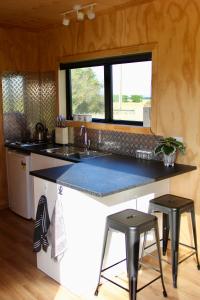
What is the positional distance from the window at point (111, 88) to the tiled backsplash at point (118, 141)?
0.56 ft

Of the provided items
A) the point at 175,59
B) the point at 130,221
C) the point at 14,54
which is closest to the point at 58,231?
the point at 130,221

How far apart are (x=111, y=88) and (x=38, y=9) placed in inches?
45.4

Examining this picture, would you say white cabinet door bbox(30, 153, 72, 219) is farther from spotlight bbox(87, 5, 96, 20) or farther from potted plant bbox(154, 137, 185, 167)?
spotlight bbox(87, 5, 96, 20)

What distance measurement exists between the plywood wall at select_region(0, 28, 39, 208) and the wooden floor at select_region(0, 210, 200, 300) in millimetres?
1234

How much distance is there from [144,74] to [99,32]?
72 cm

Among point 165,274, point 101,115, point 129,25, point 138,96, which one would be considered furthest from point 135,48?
point 165,274

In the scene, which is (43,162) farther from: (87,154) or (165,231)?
(165,231)

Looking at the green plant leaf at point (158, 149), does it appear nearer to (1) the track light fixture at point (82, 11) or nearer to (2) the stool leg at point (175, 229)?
(2) the stool leg at point (175, 229)

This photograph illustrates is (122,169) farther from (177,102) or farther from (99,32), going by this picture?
(99,32)

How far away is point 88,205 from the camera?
240 cm

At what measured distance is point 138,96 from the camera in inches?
140

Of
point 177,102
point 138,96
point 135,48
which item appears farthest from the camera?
point 138,96

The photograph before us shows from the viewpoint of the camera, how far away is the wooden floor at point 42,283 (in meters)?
2.52

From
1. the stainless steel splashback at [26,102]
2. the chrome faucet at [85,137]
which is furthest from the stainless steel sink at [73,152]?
the stainless steel splashback at [26,102]
